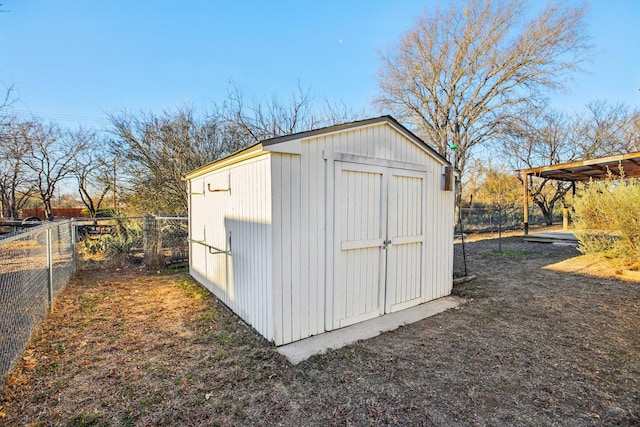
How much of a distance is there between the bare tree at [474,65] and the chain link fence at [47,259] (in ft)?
35.8

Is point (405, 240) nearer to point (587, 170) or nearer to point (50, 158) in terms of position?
point (587, 170)

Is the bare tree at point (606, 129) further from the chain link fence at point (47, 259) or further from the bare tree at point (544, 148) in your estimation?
the chain link fence at point (47, 259)


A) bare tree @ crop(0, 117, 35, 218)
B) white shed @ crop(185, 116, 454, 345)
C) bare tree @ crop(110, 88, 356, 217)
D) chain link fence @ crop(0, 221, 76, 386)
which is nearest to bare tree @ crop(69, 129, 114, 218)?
bare tree @ crop(0, 117, 35, 218)

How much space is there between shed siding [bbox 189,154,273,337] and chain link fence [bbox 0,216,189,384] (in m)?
1.96

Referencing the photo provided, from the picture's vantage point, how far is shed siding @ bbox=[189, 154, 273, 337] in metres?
2.94

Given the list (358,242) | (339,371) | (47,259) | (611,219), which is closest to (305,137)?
(358,242)

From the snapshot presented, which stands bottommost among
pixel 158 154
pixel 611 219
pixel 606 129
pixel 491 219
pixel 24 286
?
pixel 24 286

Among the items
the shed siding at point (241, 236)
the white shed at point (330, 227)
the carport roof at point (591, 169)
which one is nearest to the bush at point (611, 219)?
the carport roof at point (591, 169)

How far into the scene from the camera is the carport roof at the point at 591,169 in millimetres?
8067

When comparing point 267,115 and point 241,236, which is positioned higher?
point 267,115

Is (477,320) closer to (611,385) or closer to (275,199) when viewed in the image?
(611,385)

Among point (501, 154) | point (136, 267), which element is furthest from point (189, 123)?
point (501, 154)

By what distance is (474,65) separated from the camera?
12.0m

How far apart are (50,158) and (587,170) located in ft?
72.3
